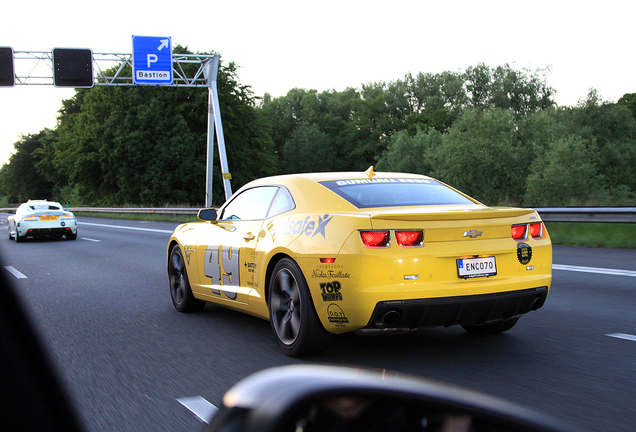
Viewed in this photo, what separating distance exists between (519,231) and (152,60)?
26.9 meters

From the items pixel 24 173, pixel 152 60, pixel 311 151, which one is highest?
pixel 152 60

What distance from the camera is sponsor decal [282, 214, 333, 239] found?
4.73m

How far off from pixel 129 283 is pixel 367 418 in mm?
9208

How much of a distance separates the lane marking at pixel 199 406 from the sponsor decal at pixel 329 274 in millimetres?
1201

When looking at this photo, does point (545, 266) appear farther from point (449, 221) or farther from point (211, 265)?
point (211, 265)

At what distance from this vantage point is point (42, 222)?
19.9m

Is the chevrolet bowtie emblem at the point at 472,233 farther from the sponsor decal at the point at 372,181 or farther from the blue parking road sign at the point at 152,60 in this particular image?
the blue parking road sign at the point at 152,60

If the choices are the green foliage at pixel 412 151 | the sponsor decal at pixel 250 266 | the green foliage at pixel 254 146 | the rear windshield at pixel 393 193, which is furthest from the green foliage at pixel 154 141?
the rear windshield at pixel 393 193

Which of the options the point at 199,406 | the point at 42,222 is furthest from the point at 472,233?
the point at 42,222

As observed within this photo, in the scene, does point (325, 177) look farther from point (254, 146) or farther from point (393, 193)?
point (254, 146)

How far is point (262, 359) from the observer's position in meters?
4.92

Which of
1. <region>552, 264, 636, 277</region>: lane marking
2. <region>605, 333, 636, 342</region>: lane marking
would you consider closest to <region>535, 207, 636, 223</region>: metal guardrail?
<region>552, 264, 636, 277</region>: lane marking

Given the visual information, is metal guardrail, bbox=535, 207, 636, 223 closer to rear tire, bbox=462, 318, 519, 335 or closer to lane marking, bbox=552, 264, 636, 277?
lane marking, bbox=552, 264, 636, 277

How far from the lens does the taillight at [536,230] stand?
4.95m
